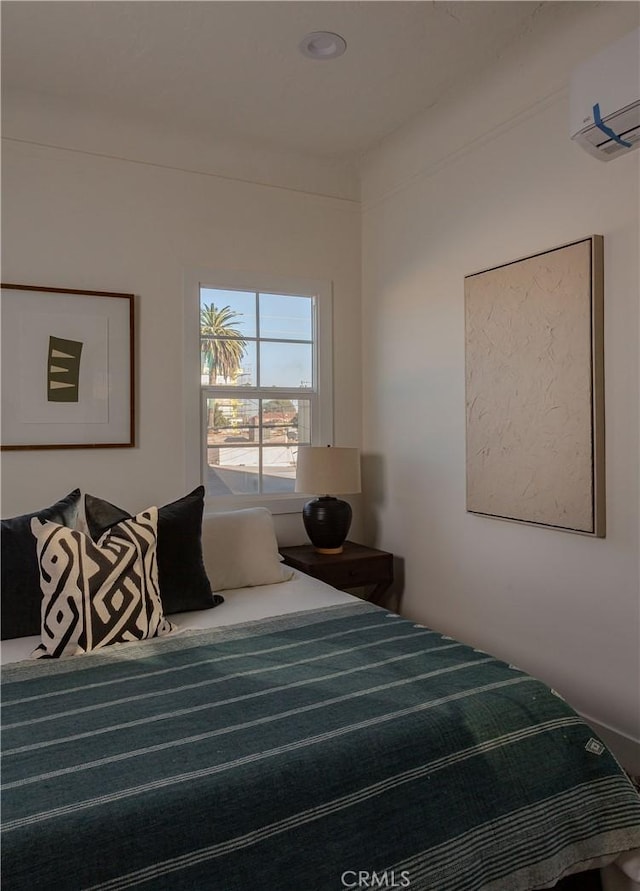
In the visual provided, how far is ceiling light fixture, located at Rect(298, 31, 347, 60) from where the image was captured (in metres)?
2.47

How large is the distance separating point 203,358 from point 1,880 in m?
2.56

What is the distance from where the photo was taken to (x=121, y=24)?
2387mm

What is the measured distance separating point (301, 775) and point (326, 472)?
78.0 inches

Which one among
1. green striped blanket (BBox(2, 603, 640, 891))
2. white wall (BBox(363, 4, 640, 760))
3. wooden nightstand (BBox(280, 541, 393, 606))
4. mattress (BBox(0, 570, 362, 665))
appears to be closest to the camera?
green striped blanket (BBox(2, 603, 640, 891))

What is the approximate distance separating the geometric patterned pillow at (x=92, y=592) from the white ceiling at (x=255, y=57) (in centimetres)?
186

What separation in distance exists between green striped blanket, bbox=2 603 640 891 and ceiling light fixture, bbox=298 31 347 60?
7.49 feet

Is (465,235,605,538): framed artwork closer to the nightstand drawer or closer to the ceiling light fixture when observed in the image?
the nightstand drawer

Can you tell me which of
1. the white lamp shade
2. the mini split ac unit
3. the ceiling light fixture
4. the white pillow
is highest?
the ceiling light fixture

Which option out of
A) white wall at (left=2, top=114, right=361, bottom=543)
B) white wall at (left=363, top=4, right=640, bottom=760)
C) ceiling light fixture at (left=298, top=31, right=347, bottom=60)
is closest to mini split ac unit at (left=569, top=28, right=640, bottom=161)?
white wall at (left=363, top=4, right=640, bottom=760)

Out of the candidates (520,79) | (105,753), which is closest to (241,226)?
(520,79)

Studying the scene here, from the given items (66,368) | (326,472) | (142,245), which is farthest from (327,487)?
(142,245)

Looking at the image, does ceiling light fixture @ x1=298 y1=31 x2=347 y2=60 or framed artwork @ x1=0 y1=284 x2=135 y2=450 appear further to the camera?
framed artwork @ x1=0 y1=284 x2=135 y2=450

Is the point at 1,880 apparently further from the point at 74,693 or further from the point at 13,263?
the point at 13,263

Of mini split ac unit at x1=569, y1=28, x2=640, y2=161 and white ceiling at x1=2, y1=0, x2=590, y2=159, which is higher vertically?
white ceiling at x1=2, y1=0, x2=590, y2=159
